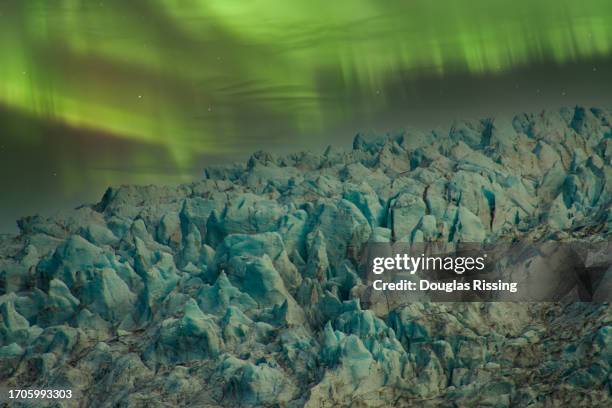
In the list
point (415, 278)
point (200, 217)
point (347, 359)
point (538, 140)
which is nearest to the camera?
point (347, 359)

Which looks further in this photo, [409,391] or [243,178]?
[243,178]

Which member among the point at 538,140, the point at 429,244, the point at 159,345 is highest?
the point at 538,140

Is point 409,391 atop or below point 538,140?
below

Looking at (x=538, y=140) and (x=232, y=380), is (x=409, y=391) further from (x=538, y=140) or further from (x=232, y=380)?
(x=538, y=140)

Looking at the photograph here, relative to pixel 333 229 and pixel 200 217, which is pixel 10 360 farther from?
pixel 333 229

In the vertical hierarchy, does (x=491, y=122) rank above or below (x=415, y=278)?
above

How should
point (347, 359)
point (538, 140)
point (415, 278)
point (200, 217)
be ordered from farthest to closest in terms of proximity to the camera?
1. point (538, 140)
2. point (200, 217)
3. point (415, 278)
4. point (347, 359)

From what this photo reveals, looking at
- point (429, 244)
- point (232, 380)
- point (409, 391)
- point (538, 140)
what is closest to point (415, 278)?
point (429, 244)

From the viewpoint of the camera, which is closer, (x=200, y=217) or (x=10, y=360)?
(x=10, y=360)

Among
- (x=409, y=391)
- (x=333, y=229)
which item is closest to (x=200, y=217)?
(x=333, y=229)
